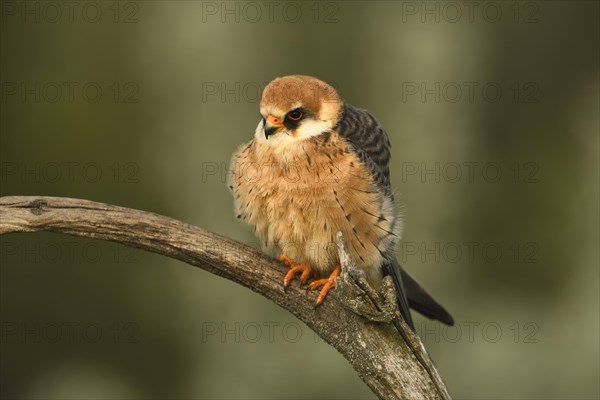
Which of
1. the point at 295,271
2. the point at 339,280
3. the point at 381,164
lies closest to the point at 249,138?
the point at 381,164

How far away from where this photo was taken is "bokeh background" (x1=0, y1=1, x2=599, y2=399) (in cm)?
500

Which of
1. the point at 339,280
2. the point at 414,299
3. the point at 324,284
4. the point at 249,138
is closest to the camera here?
the point at 339,280

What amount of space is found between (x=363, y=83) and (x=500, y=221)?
3.96 feet

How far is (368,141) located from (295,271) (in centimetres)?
60

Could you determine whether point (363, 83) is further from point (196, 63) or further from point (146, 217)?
point (146, 217)

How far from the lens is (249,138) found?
528 centimetres

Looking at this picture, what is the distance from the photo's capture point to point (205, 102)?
5266 millimetres

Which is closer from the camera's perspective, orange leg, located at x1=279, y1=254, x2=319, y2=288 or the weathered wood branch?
the weathered wood branch

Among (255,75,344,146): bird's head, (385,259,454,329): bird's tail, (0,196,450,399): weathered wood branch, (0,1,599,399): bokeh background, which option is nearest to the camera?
(0,196,450,399): weathered wood branch

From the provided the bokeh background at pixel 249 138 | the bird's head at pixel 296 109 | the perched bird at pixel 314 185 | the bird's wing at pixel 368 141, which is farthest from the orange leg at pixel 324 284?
the bokeh background at pixel 249 138

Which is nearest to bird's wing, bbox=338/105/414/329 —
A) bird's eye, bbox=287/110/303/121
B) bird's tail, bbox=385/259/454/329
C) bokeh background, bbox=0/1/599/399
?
bird's tail, bbox=385/259/454/329

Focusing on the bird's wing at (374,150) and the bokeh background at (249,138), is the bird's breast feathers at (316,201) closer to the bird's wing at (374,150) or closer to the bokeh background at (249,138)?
the bird's wing at (374,150)

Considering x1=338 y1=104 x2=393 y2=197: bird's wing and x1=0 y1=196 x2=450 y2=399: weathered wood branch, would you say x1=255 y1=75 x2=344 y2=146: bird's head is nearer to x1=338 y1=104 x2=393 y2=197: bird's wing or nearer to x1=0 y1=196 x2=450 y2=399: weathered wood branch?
x1=338 y1=104 x2=393 y2=197: bird's wing

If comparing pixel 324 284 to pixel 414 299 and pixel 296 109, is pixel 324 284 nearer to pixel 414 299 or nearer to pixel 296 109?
pixel 414 299
